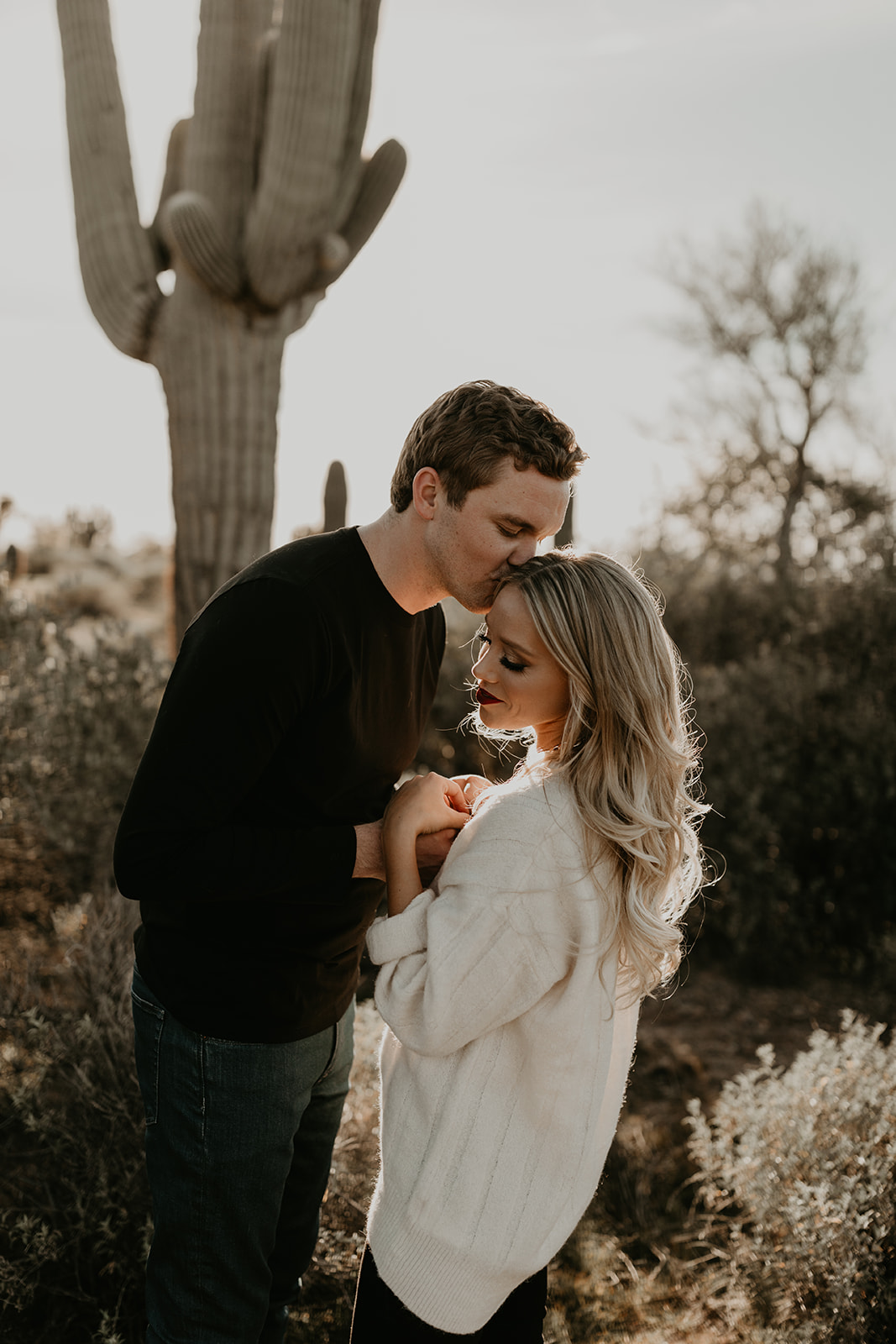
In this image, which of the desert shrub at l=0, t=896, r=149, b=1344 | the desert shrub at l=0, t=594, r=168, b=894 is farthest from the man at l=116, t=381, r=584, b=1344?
the desert shrub at l=0, t=594, r=168, b=894

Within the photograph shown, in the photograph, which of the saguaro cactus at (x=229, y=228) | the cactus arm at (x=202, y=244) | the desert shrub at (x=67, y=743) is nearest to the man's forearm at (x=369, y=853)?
the desert shrub at (x=67, y=743)

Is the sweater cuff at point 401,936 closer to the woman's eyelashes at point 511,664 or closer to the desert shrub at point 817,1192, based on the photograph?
the woman's eyelashes at point 511,664

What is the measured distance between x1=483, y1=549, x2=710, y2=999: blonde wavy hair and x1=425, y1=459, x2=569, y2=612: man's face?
0.11 metres

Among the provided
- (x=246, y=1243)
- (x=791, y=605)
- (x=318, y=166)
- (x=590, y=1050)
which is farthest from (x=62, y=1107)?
(x=791, y=605)

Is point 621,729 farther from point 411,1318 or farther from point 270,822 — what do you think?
point 411,1318

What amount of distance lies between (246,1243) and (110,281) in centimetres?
484

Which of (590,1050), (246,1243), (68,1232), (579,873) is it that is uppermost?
(579,873)

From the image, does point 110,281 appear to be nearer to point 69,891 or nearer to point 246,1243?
point 69,891

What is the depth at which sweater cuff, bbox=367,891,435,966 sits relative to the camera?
5.17 feet

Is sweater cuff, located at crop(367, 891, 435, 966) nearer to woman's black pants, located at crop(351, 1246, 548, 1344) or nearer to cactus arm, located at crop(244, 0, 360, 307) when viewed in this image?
woman's black pants, located at crop(351, 1246, 548, 1344)

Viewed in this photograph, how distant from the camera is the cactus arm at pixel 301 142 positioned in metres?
4.69

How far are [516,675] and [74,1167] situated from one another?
2.09 meters

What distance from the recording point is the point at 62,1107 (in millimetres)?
2758

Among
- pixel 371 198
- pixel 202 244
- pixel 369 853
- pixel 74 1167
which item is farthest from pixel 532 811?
pixel 371 198
